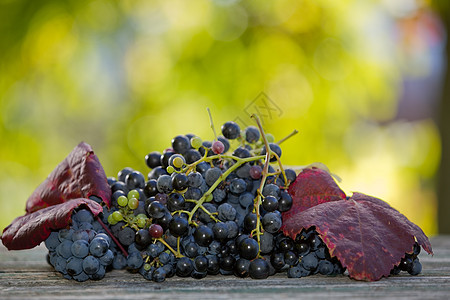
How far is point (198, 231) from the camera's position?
774 millimetres

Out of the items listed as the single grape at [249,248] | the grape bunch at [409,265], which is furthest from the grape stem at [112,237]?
the grape bunch at [409,265]

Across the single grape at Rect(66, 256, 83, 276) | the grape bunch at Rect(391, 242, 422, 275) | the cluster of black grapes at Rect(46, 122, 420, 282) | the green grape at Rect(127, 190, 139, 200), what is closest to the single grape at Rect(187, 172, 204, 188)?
the cluster of black grapes at Rect(46, 122, 420, 282)

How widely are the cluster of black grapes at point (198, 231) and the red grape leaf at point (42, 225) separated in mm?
32

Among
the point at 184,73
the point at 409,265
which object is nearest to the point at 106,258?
the point at 409,265

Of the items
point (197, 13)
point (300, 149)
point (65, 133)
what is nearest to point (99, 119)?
point (65, 133)

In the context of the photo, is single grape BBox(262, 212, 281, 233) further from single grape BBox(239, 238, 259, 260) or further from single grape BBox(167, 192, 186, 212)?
single grape BBox(167, 192, 186, 212)

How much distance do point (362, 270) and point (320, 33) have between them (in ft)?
7.92

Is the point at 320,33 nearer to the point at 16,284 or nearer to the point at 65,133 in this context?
the point at 65,133

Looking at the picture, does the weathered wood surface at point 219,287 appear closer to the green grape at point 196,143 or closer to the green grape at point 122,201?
the green grape at point 122,201

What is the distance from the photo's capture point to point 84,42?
9.80 ft

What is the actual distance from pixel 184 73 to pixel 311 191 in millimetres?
2131

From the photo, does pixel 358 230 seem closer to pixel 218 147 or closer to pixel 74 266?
pixel 218 147

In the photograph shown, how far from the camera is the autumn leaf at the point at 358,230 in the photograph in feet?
2.41

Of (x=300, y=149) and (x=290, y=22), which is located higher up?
(x=290, y=22)
